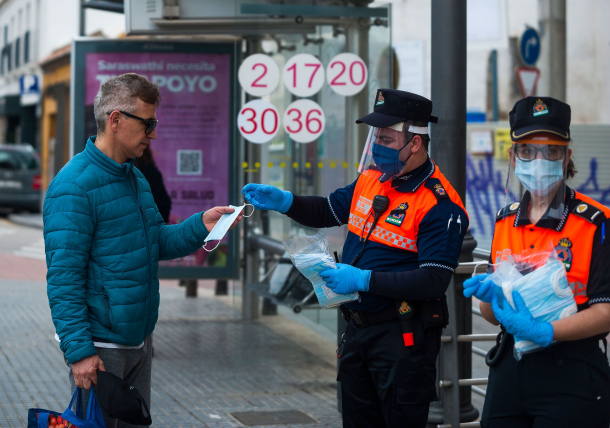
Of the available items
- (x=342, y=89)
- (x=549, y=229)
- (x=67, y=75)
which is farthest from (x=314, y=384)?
(x=67, y=75)

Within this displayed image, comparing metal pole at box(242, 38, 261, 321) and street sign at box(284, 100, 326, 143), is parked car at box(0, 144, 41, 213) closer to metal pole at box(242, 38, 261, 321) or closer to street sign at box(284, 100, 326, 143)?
metal pole at box(242, 38, 261, 321)

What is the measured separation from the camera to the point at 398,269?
316 centimetres

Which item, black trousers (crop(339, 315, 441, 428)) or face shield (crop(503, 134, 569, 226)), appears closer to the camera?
face shield (crop(503, 134, 569, 226))

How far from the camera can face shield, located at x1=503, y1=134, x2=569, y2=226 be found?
106 inches

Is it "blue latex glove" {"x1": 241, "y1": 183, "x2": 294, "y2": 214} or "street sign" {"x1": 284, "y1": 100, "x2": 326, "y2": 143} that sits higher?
"street sign" {"x1": 284, "y1": 100, "x2": 326, "y2": 143}

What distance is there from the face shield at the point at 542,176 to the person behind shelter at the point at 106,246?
140 centimetres

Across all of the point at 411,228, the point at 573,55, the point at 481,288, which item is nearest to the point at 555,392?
the point at 481,288

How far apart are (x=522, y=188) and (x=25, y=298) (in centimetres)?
830

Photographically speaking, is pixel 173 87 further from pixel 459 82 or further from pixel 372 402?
pixel 372 402

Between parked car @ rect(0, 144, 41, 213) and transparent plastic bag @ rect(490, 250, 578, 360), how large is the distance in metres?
21.6

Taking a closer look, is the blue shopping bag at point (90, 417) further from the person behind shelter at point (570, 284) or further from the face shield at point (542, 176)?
the face shield at point (542, 176)

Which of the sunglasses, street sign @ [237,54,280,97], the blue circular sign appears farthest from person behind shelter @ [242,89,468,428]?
the blue circular sign

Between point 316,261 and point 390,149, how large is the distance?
533 mm

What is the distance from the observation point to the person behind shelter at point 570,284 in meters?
2.55
